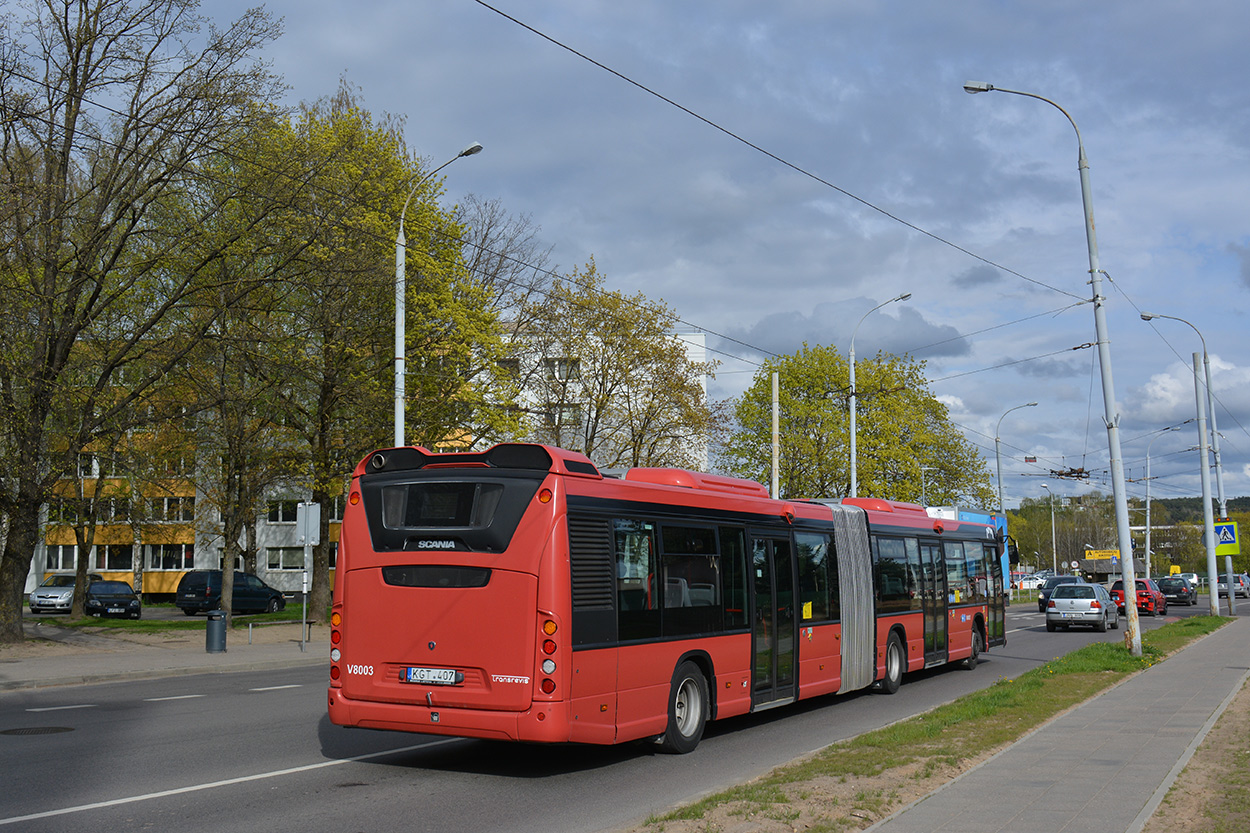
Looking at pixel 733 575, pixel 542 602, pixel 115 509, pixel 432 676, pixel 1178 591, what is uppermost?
pixel 115 509

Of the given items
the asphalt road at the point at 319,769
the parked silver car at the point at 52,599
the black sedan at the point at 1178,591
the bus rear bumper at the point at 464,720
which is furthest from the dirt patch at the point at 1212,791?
the black sedan at the point at 1178,591

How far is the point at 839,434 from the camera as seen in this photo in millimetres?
54344

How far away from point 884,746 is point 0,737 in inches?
355

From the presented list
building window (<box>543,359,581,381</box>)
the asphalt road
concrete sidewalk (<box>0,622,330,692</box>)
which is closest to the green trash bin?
concrete sidewalk (<box>0,622,330,692</box>)

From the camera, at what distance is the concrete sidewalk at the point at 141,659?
18453 millimetres

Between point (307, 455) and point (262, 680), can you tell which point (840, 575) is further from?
point (307, 455)

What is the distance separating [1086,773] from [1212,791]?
0.93 metres

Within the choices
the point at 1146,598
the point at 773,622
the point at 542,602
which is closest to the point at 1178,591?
the point at 1146,598

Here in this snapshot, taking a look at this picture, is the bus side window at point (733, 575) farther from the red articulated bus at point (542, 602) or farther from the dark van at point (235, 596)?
the dark van at point (235, 596)

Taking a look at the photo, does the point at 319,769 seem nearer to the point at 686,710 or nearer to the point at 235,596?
the point at 686,710

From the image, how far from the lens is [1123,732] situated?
11.2 metres

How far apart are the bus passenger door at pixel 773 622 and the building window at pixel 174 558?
178ft

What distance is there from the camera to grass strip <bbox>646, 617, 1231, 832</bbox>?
7.38 metres

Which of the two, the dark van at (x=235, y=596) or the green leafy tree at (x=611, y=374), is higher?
the green leafy tree at (x=611, y=374)
